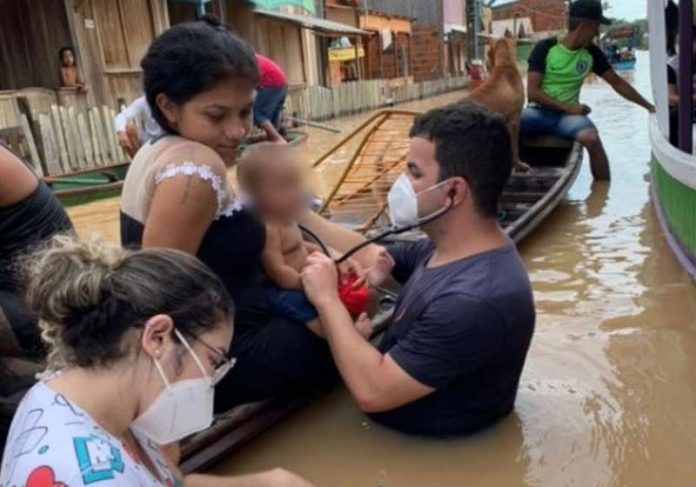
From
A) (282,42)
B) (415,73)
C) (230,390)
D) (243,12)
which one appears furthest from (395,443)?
(415,73)

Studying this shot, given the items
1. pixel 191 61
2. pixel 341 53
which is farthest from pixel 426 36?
pixel 191 61

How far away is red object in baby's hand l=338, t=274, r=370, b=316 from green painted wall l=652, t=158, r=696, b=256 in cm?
204

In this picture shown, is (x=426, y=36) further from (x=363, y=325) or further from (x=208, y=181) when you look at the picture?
(x=208, y=181)

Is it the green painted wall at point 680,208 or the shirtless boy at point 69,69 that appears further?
the shirtless boy at point 69,69

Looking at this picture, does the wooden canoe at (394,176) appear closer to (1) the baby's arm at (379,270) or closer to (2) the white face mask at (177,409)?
(1) the baby's arm at (379,270)

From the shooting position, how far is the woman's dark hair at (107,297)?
1.31m

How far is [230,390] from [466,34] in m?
38.1

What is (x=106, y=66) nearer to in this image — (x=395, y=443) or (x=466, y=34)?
(x=395, y=443)

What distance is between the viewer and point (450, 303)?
6.73ft

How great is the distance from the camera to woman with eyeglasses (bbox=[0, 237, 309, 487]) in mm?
1243

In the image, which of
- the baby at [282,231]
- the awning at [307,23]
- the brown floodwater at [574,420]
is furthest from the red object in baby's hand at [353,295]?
the awning at [307,23]

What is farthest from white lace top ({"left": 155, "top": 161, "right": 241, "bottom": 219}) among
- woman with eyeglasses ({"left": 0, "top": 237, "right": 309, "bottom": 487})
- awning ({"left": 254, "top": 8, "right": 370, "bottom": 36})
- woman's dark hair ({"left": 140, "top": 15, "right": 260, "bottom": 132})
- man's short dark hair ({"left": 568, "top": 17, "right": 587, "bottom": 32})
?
awning ({"left": 254, "top": 8, "right": 370, "bottom": 36})

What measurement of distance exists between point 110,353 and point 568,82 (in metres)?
6.23

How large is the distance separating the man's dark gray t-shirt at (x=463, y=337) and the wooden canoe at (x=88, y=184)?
5.43 m
